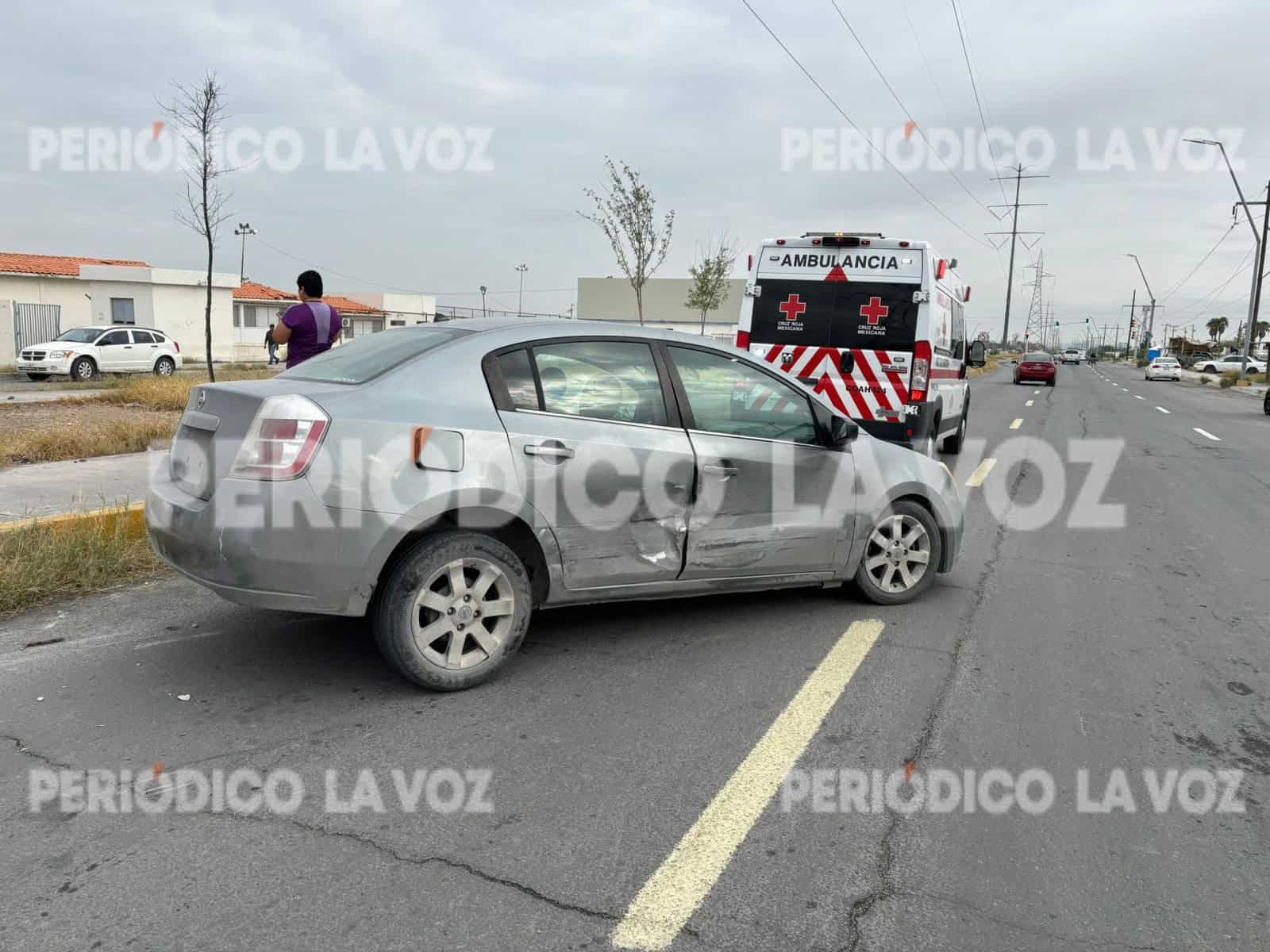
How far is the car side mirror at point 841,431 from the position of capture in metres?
4.94

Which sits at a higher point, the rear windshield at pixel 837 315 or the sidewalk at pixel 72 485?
the rear windshield at pixel 837 315

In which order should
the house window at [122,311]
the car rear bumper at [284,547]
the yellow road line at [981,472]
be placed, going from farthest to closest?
the house window at [122,311] < the yellow road line at [981,472] < the car rear bumper at [284,547]

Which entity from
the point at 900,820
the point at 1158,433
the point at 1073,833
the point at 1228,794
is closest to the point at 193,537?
the point at 900,820

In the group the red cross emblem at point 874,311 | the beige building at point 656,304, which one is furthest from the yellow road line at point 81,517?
the beige building at point 656,304

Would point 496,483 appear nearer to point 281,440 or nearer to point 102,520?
point 281,440

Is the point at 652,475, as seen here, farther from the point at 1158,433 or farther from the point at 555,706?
the point at 1158,433

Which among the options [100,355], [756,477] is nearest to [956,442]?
[756,477]

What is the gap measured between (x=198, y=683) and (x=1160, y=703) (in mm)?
4101

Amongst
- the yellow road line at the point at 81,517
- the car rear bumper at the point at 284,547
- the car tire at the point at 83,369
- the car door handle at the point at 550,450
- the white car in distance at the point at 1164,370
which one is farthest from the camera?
the white car in distance at the point at 1164,370

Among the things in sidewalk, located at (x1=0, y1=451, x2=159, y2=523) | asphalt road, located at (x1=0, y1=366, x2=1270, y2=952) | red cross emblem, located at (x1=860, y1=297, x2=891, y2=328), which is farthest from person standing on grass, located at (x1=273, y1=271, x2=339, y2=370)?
red cross emblem, located at (x1=860, y1=297, x2=891, y2=328)

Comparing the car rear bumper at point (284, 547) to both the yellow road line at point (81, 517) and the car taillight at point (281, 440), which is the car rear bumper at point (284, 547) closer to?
the car taillight at point (281, 440)

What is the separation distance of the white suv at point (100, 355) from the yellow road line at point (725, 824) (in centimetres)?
2525

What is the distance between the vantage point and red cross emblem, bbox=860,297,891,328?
361 inches

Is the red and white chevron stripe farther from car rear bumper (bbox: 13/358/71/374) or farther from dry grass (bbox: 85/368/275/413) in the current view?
car rear bumper (bbox: 13/358/71/374)
